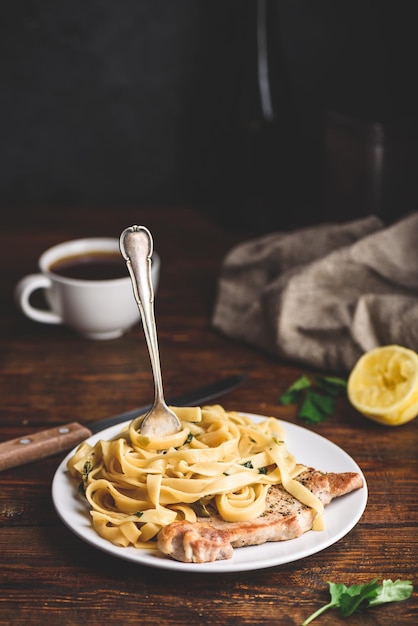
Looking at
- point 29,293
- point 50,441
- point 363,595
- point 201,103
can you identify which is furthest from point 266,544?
point 201,103

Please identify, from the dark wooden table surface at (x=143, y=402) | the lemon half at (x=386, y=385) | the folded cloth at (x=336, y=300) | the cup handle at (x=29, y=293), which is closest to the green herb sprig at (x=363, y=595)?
the dark wooden table surface at (x=143, y=402)

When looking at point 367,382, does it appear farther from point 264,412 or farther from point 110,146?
point 110,146

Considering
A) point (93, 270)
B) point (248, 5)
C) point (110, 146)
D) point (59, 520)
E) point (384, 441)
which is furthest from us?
point (110, 146)

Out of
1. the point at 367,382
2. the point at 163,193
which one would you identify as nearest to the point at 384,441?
the point at 367,382

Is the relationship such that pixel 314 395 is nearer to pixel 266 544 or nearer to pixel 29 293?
pixel 266 544

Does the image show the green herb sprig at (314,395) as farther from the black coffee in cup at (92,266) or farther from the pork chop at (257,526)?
the black coffee in cup at (92,266)
